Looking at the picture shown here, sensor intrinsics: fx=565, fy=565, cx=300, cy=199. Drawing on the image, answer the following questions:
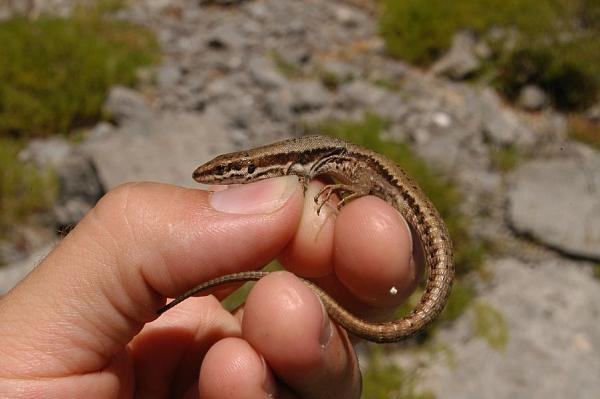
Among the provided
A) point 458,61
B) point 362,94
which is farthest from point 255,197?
point 458,61

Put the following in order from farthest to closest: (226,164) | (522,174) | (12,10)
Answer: (12,10) → (522,174) → (226,164)

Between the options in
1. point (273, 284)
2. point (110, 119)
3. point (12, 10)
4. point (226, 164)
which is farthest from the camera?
point (12, 10)

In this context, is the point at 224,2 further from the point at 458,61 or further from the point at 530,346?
the point at 530,346

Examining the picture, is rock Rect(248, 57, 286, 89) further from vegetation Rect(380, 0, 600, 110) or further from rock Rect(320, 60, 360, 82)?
vegetation Rect(380, 0, 600, 110)

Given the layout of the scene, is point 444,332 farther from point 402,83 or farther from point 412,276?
point 402,83

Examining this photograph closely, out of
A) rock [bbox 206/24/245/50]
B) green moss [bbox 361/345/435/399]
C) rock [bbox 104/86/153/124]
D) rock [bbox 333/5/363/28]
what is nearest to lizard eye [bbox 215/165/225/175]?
green moss [bbox 361/345/435/399]

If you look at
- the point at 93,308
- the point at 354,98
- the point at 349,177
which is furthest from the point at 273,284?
the point at 354,98
